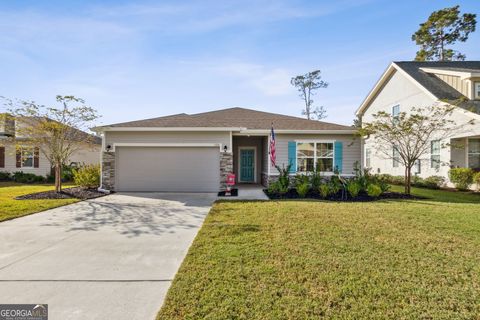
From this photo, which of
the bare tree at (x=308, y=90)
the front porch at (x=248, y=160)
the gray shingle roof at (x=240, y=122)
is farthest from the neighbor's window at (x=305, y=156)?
the bare tree at (x=308, y=90)

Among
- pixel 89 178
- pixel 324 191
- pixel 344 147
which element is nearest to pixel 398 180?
pixel 344 147

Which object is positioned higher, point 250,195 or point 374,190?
point 374,190

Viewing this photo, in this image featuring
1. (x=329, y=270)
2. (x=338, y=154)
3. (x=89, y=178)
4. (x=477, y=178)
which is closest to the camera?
(x=329, y=270)

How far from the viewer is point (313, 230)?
17.1ft

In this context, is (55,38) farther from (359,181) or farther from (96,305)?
(359,181)

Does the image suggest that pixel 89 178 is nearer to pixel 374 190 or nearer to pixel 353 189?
pixel 353 189

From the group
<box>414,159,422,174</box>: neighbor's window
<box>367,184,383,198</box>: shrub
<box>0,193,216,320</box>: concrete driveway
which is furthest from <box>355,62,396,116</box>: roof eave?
<box>0,193,216,320</box>: concrete driveway

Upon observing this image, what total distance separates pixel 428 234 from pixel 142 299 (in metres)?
5.28

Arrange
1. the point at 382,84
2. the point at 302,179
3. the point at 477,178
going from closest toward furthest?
the point at 302,179 → the point at 477,178 → the point at 382,84

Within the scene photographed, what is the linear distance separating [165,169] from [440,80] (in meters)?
16.5

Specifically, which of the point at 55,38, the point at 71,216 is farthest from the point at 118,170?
the point at 55,38

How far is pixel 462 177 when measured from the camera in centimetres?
1191

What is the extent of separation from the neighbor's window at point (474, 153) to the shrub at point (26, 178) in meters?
24.3

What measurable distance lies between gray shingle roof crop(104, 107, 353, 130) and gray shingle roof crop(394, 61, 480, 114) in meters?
5.77
